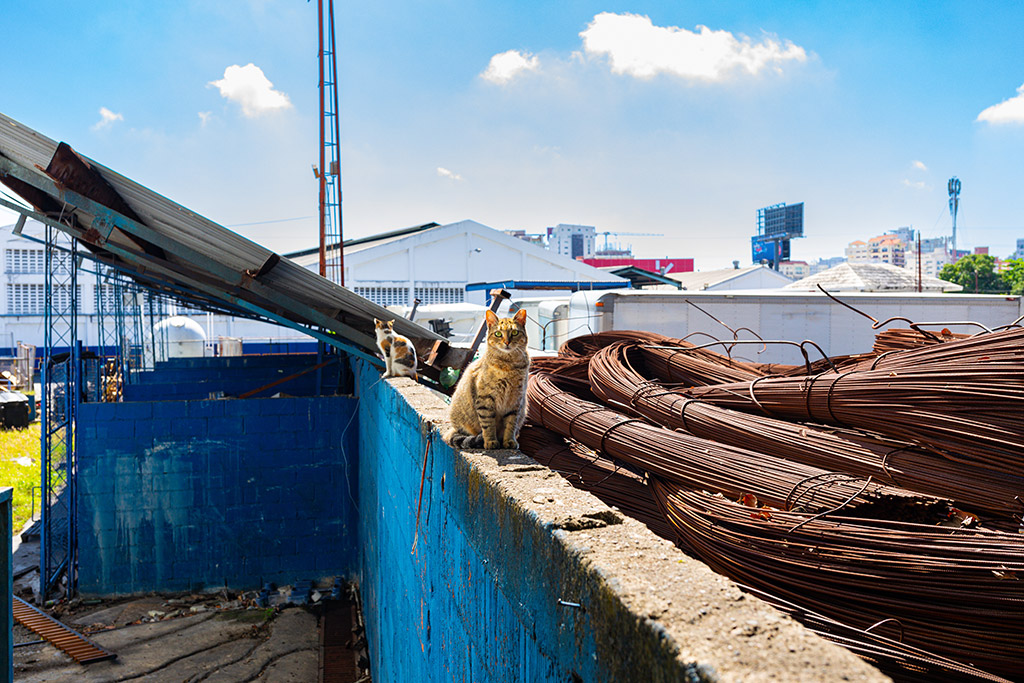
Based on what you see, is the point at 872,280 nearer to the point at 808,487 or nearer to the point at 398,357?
the point at 398,357

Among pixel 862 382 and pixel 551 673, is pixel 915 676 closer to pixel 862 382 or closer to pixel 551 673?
pixel 551 673

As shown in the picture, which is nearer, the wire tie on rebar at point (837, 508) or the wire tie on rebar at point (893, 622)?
the wire tie on rebar at point (893, 622)

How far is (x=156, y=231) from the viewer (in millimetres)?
6371

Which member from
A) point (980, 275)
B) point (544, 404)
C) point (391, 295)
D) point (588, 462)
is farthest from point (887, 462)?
point (980, 275)

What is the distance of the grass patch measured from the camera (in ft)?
41.5

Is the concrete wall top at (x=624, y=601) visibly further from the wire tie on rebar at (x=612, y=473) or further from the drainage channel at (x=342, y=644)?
the drainage channel at (x=342, y=644)

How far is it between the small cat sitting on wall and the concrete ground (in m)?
5.31

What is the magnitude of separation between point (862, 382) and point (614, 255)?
311 ft

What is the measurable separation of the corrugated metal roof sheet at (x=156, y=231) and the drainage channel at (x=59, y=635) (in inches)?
161

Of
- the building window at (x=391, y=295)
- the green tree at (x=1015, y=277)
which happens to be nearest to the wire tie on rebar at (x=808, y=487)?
the building window at (x=391, y=295)

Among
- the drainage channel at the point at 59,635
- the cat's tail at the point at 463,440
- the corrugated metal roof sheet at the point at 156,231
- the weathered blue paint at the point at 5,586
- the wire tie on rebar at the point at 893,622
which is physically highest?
the corrugated metal roof sheet at the point at 156,231

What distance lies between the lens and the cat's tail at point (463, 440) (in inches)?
120

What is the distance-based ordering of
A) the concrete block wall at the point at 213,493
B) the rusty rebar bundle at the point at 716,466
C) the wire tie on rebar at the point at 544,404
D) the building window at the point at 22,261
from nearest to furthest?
the rusty rebar bundle at the point at 716,466
the wire tie on rebar at the point at 544,404
the concrete block wall at the point at 213,493
the building window at the point at 22,261

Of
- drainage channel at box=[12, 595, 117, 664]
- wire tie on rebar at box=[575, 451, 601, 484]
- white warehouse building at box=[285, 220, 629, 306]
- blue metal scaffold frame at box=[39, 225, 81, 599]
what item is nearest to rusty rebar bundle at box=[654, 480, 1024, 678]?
wire tie on rebar at box=[575, 451, 601, 484]
